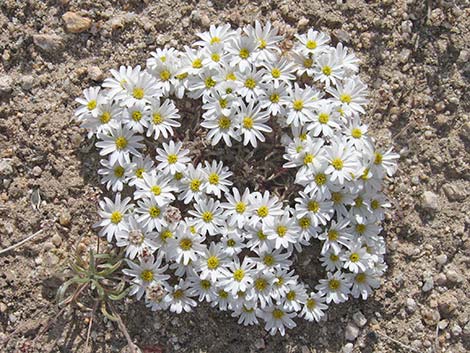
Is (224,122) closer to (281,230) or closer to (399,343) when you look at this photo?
(281,230)

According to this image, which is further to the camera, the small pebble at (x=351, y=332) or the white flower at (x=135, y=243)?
the small pebble at (x=351, y=332)

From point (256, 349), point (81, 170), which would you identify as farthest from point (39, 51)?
point (256, 349)

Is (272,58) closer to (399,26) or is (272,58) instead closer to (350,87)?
(350,87)

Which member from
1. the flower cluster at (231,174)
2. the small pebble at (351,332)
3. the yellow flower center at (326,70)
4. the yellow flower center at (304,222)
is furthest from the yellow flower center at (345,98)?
the small pebble at (351,332)

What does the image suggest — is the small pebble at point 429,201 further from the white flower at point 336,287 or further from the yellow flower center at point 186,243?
the yellow flower center at point 186,243

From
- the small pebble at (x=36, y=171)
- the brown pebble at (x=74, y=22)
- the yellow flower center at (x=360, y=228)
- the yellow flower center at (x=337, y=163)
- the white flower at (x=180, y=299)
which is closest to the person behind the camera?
the yellow flower center at (x=337, y=163)

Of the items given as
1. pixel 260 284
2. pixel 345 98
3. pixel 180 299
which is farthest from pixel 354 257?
pixel 180 299
